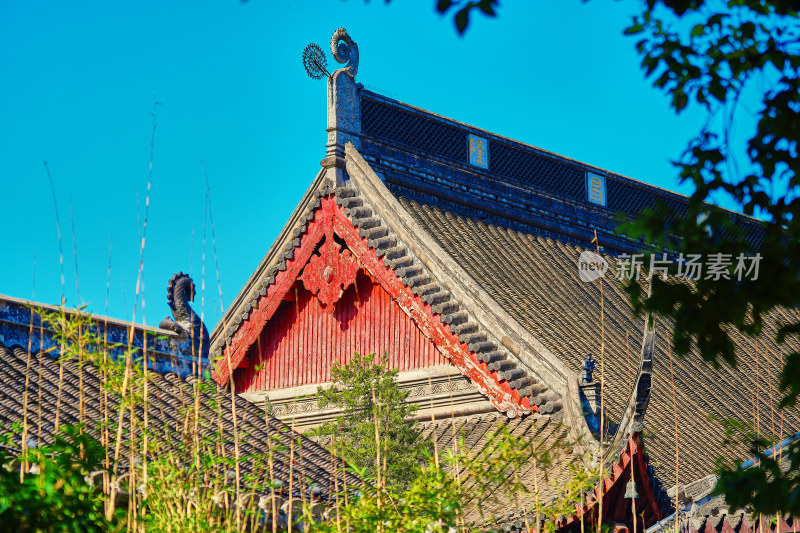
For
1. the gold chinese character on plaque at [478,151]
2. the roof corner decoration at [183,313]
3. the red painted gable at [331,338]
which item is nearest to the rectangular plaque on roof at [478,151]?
the gold chinese character on plaque at [478,151]

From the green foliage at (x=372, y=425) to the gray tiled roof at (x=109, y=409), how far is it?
45 centimetres

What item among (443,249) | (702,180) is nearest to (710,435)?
(443,249)

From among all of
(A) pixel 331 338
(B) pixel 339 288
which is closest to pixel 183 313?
(B) pixel 339 288

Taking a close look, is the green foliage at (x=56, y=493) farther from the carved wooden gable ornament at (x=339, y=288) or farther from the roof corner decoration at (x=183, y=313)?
the carved wooden gable ornament at (x=339, y=288)

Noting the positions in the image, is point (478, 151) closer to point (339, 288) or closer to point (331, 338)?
point (339, 288)

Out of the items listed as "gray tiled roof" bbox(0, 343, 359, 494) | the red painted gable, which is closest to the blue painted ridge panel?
the red painted gable

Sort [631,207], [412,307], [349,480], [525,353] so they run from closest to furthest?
[349,480]
[525,353]
[412,307]
[631,207]

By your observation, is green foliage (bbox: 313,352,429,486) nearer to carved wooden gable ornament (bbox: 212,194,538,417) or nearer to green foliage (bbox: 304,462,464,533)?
carved wooden gable ornament (bbox: 212,194,538,417)

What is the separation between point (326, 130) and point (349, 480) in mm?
5493

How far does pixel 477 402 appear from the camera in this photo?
10.1 m

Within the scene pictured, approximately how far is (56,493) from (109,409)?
3.15 m

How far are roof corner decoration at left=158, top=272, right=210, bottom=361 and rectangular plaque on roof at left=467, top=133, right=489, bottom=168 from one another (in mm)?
5618

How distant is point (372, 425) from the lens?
8.50 metres

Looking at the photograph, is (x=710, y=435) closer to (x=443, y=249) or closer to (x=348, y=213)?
(x=443, y=249)
